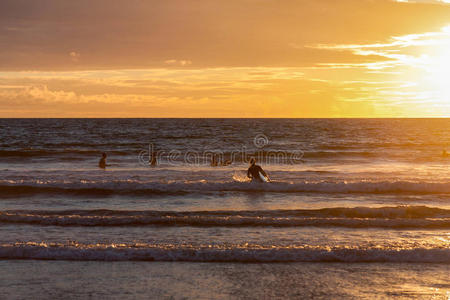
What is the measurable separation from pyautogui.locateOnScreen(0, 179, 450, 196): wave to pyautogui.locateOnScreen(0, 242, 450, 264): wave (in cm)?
968

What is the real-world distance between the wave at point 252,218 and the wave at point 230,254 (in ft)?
9.18

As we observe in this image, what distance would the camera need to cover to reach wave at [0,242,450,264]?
9.70 metres

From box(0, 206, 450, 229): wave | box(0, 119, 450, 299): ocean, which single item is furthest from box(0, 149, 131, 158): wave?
box(0, 206, 450, 229): wave

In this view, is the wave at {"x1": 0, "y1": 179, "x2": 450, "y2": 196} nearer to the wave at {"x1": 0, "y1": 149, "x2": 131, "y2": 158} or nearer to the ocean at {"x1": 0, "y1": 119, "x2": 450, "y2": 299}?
the ocean at {"x1": 0, "y1": 119, "x2": 450, "y2": 299}

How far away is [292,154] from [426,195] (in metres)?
25.6

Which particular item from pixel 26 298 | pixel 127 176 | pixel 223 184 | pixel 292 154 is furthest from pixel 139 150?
pixel 26 298

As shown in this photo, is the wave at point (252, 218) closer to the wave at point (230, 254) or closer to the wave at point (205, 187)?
the wave at point (230, 254)

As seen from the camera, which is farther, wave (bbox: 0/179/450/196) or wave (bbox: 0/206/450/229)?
wave (bbox: 0/179/450/196)

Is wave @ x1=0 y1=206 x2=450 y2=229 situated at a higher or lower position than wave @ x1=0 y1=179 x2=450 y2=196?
lower

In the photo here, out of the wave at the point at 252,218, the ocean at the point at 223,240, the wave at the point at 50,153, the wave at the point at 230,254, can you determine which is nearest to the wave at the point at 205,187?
the ocean at the point at 223,240

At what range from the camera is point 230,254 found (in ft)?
32.4

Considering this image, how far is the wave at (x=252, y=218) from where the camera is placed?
42.3 ft

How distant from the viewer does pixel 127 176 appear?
84.9 feet

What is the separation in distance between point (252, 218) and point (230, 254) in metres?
3.54
